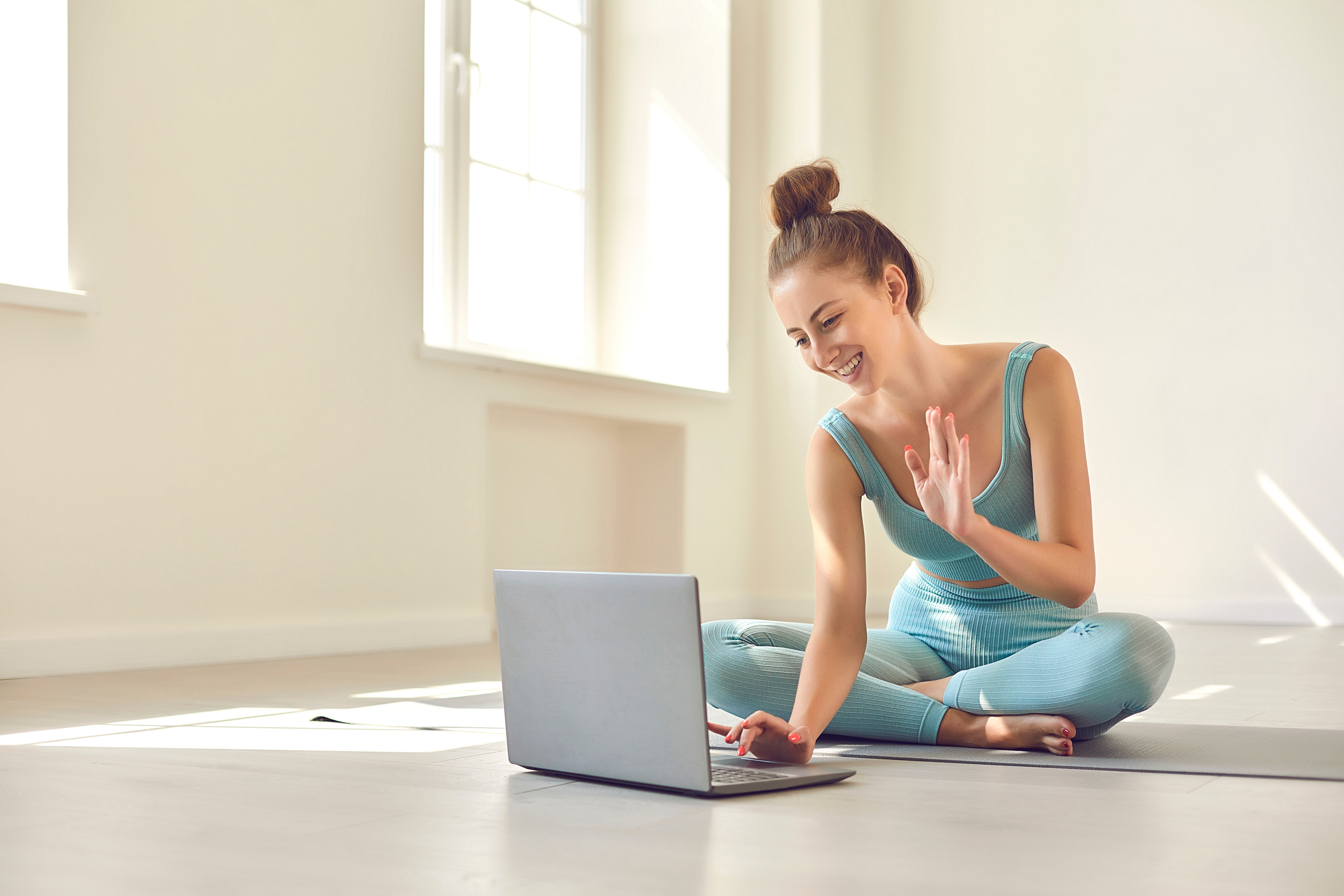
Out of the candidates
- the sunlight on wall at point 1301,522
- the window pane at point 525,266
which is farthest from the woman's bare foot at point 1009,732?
the sunlight on wall at point 1301,522

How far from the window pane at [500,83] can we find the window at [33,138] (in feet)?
5.28

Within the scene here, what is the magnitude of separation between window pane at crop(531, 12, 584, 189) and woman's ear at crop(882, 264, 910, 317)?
3267 millimetres

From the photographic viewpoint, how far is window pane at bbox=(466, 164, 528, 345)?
14.6 ft

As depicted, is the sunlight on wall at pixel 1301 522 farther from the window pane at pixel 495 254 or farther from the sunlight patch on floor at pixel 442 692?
the sunlight patch on floor at pixel 442 692

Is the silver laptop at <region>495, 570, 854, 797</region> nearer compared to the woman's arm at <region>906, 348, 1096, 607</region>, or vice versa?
the silver laptop at <region>495, 570, 854, 797</region>

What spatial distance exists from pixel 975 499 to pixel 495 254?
121 inches

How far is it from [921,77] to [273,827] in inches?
196

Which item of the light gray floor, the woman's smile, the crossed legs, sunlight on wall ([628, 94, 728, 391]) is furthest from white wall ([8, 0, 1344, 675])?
the woman's smile

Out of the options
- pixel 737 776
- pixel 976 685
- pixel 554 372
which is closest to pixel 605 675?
pixel 737 776

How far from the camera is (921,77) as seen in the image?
5586mm

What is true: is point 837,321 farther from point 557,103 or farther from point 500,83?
point 557,103

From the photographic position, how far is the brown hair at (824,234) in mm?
1590

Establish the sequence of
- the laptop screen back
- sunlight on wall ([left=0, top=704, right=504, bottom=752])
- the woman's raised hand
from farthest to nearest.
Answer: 1. sunlight on wall ([left=0, top=704, right=504, bottom=752])
2. the woman's raised hand
3. the laptop screen back

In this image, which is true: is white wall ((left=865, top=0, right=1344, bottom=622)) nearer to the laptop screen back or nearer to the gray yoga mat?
the gray yoga mat
